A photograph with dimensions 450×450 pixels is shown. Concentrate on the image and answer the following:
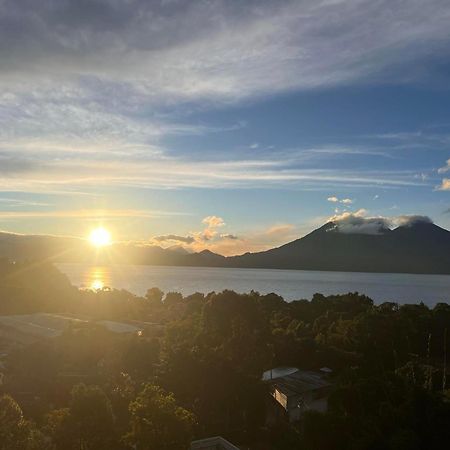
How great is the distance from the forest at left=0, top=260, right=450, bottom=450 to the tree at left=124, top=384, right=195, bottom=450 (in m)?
0.02

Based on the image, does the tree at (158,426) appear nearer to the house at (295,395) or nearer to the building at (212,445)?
the building at (212,445)

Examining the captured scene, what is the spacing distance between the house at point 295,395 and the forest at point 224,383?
0.76 metres

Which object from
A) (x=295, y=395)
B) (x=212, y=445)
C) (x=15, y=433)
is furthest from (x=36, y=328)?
(x=15, y=433)

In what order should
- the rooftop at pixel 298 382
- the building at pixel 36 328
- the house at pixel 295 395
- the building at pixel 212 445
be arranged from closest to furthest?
the building at pixel 212 445 < the house at pixel 295 395 < the rooftop at pixel 298 382 < the building at pixel 36 328

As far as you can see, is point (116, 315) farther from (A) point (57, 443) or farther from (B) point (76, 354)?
(A) point (57, 443)

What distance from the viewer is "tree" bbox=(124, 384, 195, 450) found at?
34.6 ft

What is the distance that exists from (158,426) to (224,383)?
23.6 ft

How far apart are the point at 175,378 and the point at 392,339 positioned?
17084 mm

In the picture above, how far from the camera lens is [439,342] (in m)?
34.9

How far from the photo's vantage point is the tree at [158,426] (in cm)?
1053

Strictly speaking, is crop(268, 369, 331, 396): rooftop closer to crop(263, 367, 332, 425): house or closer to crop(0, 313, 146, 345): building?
crop(263, 367, 332, 425): house

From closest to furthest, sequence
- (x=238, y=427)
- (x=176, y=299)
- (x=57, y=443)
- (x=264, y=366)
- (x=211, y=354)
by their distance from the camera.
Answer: (x=57, y=443) < (x=238, y=427) < (x=211, y=354) < (x=264, y=366) < (x=176, y=299)

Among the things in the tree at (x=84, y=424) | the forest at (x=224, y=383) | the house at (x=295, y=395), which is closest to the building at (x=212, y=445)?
the forest at (x=224, y=383)

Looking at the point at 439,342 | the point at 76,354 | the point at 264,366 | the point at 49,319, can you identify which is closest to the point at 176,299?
the point at 49,319
